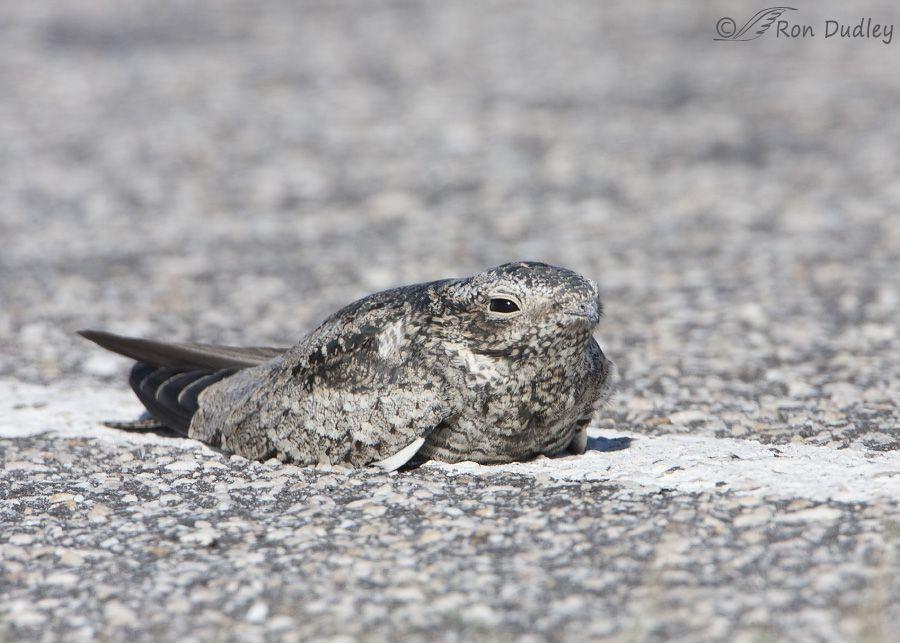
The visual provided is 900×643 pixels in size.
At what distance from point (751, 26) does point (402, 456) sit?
13.5 meters

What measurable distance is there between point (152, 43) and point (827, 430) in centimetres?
1344

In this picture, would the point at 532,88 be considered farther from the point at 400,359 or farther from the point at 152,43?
the point at 400,359

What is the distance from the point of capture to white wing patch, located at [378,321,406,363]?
4.77 meters

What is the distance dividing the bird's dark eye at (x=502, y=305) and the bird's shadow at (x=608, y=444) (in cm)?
102

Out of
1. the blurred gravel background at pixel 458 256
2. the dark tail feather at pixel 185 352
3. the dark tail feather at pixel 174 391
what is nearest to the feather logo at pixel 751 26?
the blurred gravel background at pixel 458 256

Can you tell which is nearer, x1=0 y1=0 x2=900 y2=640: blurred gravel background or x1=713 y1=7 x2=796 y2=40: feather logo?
x1=0 y1=0 x2=900 y2=640: blurred gravel background

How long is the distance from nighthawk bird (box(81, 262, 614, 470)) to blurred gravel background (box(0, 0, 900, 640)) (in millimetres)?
165

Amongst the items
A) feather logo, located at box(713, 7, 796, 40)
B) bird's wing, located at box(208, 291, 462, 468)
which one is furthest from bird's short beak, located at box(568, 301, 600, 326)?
feather logo, located at box(713, 7, 796, 40)

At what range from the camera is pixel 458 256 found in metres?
9.56

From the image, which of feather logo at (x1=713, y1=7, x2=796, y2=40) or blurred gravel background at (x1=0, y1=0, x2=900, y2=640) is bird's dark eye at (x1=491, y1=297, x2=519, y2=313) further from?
feather logo at (x1=713, y1=7, x2=796, y2=40)

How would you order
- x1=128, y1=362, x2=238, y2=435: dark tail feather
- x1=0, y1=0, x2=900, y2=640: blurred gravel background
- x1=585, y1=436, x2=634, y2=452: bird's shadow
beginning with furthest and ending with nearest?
x1=128, y1=362, x2=238, y2=435: dark tail feather < x1=585, y1=436, x2=634, y2=452: bird's shadow < x1=0, y1=0, x2=900, y2=640: blurred gravel background

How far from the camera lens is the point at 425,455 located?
494 centimetres

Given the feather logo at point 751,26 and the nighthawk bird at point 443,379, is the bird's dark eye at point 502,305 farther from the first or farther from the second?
the feather logo at point 751,26

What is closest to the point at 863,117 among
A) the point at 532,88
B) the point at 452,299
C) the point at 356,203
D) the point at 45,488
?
the point at 532,88
